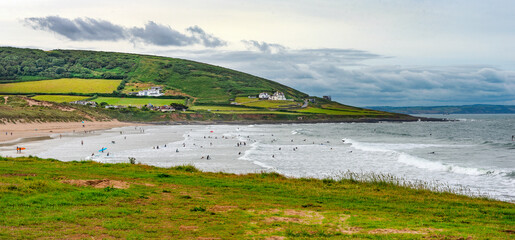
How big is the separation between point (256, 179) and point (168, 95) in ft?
571

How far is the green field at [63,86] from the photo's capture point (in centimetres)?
16779

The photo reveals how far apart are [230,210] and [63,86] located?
188 metres

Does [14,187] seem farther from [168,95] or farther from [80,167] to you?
[168,95]

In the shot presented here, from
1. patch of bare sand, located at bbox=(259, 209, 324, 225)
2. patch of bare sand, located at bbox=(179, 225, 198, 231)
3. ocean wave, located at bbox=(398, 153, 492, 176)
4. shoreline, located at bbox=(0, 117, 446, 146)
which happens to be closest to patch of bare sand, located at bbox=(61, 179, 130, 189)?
patch of bare sand, located at bbox=(179, 225, 198, 231)

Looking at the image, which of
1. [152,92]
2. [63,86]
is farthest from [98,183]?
[63,86]

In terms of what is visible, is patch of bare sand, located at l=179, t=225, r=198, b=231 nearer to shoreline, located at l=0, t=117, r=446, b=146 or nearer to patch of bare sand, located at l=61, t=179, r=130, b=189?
patch of bare sand, located at l=61, t=179, r=130, b=189

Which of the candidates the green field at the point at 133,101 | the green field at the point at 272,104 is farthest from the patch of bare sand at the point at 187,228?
the green field at the point at 272,104

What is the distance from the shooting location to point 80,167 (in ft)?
81.4

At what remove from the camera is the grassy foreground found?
11172 mm

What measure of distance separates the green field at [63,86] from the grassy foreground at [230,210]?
16711 centimetres

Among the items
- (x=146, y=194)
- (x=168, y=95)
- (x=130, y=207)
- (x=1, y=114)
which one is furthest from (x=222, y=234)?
(x=168, y=95)

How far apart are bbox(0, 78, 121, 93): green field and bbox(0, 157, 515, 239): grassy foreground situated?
16711 cm

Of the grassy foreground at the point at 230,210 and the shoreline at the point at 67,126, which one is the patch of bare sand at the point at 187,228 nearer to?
the grassy foreground at the point at 230,210

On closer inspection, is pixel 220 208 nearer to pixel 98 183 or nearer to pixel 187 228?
pixel 187 228
